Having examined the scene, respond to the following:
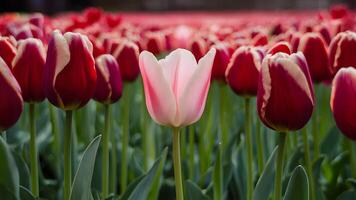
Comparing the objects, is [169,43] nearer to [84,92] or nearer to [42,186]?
[42,186]

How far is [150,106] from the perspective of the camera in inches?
40.4

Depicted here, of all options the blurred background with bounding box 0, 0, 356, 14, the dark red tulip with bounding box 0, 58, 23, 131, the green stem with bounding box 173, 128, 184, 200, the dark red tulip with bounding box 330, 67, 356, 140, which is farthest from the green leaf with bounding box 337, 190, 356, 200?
the blurred background with bounding box 0, 0, 356, 14

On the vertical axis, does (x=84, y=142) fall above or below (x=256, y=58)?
below

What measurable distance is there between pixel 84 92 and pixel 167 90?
0.14m

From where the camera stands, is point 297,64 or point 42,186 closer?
point 297,64

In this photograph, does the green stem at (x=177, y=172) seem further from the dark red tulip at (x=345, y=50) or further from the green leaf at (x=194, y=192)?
the dark red tulip at (x=345, y=50)

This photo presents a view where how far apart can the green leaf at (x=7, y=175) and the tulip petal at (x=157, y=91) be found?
230 mm

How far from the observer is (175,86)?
1.03 metres

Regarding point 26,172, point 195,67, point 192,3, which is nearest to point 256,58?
point 195,67

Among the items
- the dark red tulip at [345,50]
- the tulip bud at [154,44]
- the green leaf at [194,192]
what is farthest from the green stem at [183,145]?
the dark red tulip at [345,50]

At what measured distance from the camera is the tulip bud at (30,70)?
1.12 m

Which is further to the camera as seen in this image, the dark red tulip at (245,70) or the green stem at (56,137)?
the green stem at (56,137)

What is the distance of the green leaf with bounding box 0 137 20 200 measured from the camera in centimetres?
102

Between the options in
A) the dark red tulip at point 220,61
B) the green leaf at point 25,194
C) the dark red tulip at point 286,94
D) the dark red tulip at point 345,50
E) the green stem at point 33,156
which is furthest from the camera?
the dark red tulip at point 220,61
